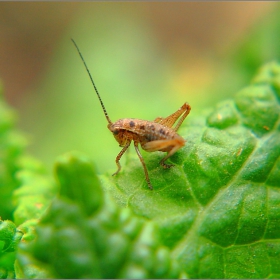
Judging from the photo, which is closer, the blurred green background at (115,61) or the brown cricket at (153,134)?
the brown cricket at (153,134)

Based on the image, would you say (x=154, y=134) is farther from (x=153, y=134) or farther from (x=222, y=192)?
(x=222, y=192)

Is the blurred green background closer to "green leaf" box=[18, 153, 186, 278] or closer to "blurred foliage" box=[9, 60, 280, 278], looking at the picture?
"blurred foliage" box=[9, 60, 280, 278]

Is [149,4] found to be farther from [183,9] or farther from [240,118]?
[240,118]

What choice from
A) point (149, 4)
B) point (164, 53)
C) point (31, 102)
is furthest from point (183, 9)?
point (31, 102)

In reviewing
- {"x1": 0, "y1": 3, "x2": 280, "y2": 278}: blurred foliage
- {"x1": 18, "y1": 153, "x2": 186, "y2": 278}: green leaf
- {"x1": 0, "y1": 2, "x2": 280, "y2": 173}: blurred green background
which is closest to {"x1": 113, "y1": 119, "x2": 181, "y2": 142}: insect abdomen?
{"x1": 0, "y1": 3, "x2": 280, "y2": 278}: blurred foliage

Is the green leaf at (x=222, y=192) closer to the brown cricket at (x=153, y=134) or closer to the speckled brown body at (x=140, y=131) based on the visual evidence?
the brown cricket at (x=153, y=134)

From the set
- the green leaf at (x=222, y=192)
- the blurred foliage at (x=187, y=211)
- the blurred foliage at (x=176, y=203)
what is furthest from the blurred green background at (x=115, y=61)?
the blurred foliage at (x=187, y=211)
